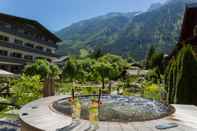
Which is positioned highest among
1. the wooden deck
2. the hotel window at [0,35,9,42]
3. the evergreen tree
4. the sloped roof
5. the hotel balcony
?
the sloped roof

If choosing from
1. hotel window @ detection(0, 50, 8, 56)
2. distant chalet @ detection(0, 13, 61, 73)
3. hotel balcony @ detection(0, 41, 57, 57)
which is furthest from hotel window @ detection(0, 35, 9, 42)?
hotel window @ detection(0, 50, 8, 56)

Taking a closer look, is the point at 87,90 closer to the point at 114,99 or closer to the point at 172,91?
the point at 172,91

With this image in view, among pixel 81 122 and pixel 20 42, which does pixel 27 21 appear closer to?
pixel 20 42

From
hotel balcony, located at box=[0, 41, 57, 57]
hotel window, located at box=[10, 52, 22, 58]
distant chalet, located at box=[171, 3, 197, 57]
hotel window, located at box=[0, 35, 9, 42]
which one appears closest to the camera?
distant chalet, located at box=[171, 3, 197, 57]

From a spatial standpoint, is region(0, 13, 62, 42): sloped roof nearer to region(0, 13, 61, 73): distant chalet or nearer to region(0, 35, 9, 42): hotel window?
region(0, 13, 61, 73): distant chalet

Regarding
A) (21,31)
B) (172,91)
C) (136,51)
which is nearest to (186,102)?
(172,91)

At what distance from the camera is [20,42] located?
50.2 metres

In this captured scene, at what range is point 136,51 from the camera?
19400cm

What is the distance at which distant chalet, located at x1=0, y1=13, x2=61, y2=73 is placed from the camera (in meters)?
45.3

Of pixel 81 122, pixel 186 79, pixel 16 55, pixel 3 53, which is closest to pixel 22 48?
pixel 16 55

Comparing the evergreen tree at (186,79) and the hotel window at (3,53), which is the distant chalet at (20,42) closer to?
the hotel window at (3,53)

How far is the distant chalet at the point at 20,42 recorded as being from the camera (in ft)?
149

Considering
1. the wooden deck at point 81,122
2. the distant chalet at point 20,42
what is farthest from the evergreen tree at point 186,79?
the distant chalet at point 20,42

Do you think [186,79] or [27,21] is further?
[27,21]
